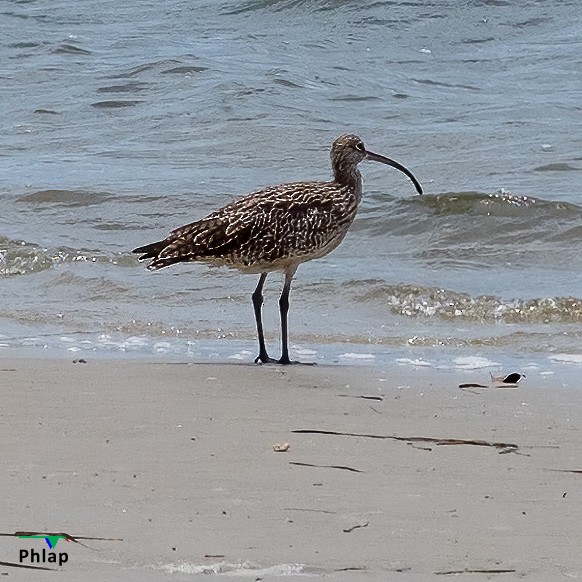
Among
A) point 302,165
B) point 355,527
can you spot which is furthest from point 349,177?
point 302,165

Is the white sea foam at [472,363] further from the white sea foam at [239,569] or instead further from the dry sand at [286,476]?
the white sea foam at [239,569]

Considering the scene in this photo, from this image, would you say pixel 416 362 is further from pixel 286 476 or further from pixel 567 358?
pixel 286 476

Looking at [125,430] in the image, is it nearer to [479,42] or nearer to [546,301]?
[546,301]

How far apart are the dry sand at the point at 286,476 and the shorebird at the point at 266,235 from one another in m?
0.93

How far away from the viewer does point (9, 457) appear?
16.0 feet

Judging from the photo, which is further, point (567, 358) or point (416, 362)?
point (567, 358)

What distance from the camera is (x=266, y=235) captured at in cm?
724

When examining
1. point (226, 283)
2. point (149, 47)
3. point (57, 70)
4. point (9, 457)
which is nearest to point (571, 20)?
point (149, 47)

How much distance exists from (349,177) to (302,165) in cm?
523

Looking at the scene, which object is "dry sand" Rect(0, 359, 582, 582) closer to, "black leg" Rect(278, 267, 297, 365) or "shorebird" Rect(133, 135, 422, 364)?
"black leg" Rect(278, 267, 297, 365)

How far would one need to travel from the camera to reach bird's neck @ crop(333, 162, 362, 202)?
7.74 metres

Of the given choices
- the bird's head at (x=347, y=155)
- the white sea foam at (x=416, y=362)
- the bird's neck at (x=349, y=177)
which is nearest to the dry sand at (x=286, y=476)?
the white sea foam at (x=416, y=362)

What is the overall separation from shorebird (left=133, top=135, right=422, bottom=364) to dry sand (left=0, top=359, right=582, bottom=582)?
0.93 metres

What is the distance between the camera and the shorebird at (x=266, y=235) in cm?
721
